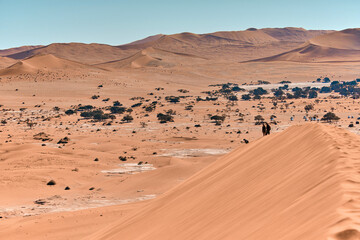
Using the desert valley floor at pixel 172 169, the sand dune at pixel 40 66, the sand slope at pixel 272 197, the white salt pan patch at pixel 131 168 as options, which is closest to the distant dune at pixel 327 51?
the sand dune at pixel 40 66

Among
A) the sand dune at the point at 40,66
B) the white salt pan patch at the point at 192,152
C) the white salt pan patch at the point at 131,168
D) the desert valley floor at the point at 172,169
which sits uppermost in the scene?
the sand dune at the point at 40,66

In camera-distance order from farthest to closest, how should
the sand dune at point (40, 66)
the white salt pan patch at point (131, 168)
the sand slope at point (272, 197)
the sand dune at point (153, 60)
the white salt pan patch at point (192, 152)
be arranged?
1. the sand dune at point (153, 60)
2. the sand dune at point (40, 66)
3. the white salt pan patch at point (192, 152)
4. the white salt pan patch at point (131, 168)
5. the sand slope at point (272, 197)

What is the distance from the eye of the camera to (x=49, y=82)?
305 ft

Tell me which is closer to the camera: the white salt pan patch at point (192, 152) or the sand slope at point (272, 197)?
the sand slope at point (272, 197)

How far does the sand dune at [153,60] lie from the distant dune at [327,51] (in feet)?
114

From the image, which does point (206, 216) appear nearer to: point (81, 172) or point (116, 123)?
point (81, 172)

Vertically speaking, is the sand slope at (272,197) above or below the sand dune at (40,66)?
below

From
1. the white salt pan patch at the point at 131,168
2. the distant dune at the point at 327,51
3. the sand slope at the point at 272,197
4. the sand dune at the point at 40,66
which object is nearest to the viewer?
the sand slope at the point at 272,197

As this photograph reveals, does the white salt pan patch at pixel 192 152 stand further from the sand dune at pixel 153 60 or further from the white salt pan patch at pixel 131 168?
the sand dune at pixel 153 60

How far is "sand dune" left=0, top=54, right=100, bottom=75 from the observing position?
10356cm

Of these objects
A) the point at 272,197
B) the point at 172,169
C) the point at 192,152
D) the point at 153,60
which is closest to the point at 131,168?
the point at 172,169

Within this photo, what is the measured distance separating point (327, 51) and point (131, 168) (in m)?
161

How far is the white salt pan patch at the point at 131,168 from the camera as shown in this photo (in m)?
25.5

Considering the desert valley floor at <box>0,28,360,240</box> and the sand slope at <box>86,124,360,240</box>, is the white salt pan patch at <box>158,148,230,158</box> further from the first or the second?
the sand slope at <box>86,124,360,240</box>
